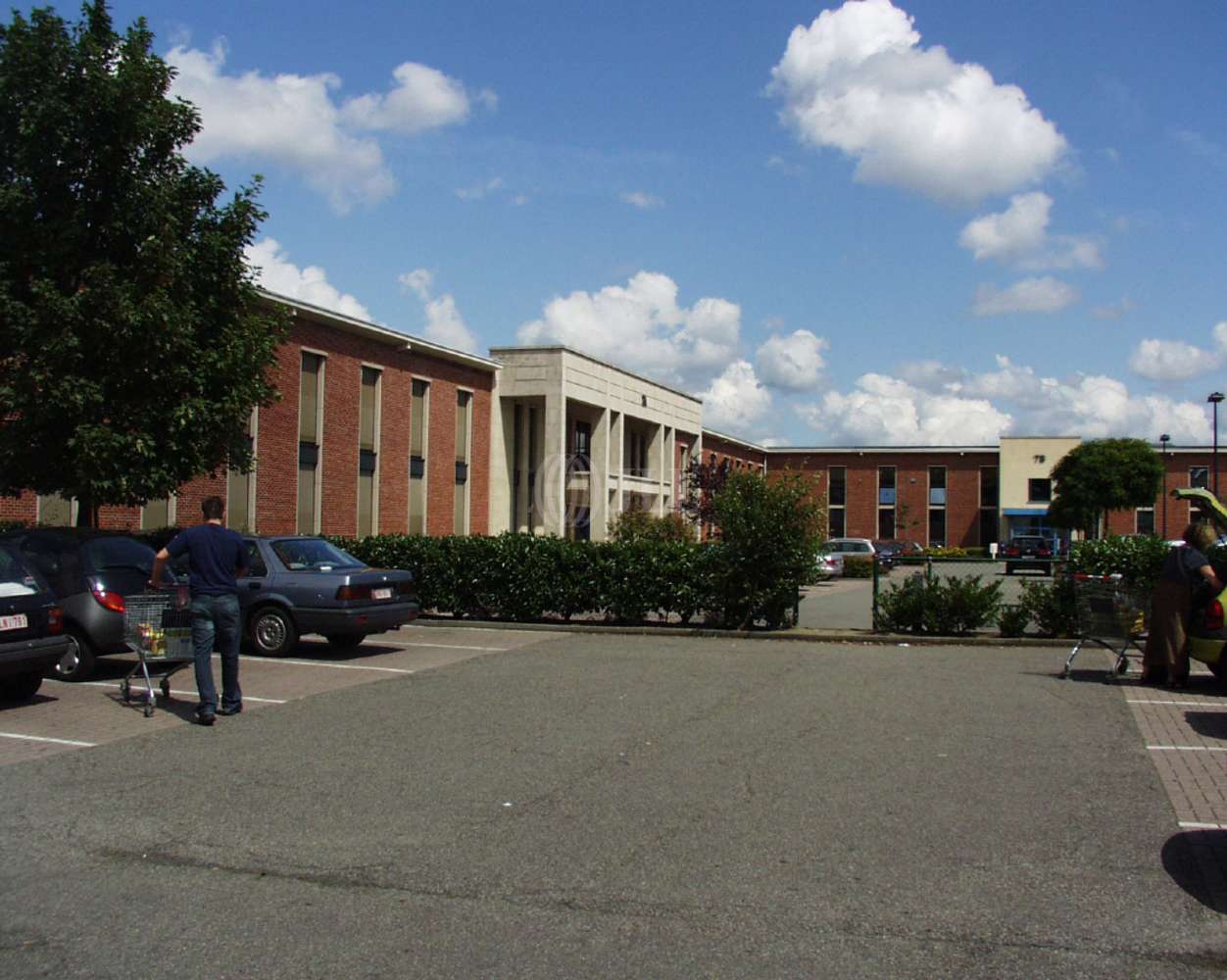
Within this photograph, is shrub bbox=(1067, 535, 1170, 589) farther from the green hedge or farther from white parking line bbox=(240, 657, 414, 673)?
white parking line bbox=(240, 657, 414, 673)

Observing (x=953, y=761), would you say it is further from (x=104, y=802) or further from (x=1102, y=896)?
(x=104, y=802)

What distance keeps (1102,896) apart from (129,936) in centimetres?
429

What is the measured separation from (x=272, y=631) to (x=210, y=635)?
456 centimetres

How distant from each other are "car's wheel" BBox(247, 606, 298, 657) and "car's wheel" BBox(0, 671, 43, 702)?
3.56m

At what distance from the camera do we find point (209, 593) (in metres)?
9.55

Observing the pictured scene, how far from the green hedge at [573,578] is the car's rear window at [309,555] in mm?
4122

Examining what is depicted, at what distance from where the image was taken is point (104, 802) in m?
7.02

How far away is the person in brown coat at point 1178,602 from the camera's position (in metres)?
11.3

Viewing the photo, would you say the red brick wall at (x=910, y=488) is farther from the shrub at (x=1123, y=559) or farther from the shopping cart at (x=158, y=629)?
the shopping cart at (x=158, y=629)

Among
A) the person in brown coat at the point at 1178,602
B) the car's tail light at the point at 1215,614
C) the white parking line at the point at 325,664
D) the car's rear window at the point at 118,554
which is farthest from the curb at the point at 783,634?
the car's rear window at the point at 118,554

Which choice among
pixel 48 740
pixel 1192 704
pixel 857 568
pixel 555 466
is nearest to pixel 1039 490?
A: pixel 857 568

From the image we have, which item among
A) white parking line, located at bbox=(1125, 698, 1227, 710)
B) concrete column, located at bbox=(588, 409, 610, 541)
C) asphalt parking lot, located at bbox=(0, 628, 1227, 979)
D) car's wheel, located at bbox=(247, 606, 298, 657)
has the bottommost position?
asphalt parking lot, located at bbox=(0, 628, 1227, 979)

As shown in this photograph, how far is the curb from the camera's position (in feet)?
54.4

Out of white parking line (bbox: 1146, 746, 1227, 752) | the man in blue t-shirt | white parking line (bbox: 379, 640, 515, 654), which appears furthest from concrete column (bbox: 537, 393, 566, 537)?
A: white parking line (bbox: 1146, 746, 1227, 752)
